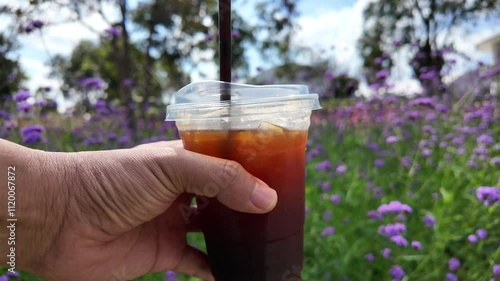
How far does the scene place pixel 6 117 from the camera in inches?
131

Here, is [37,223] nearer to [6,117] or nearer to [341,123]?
[6,117]

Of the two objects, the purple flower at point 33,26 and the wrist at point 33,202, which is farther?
the purple flower at point 33,26

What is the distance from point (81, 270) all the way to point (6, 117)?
242cm

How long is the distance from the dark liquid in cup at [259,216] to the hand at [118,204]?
1.7 inches

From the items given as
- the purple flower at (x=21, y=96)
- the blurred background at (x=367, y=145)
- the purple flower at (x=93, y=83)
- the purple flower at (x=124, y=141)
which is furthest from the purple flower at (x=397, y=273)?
the purple flower at (x=93, y=83)

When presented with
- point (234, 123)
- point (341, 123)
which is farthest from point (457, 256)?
point (341, 123)

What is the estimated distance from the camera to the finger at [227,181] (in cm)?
104

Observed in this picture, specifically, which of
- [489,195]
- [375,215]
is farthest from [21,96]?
[489,195]

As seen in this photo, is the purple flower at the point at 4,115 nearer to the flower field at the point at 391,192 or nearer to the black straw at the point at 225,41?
the flower field at the point at 391,192

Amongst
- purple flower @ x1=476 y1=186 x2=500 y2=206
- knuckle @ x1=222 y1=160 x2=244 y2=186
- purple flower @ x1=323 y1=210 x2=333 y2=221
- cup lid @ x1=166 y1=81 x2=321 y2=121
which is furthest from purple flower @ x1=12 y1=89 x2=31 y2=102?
purple flower @ x1=476 y1=186 x2=500 y2=206

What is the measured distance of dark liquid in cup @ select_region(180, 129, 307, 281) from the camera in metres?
1.08

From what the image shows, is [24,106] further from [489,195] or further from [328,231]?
[489,195]

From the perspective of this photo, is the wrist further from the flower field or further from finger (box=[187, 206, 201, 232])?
the flower field

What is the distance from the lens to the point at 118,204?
1195mm
